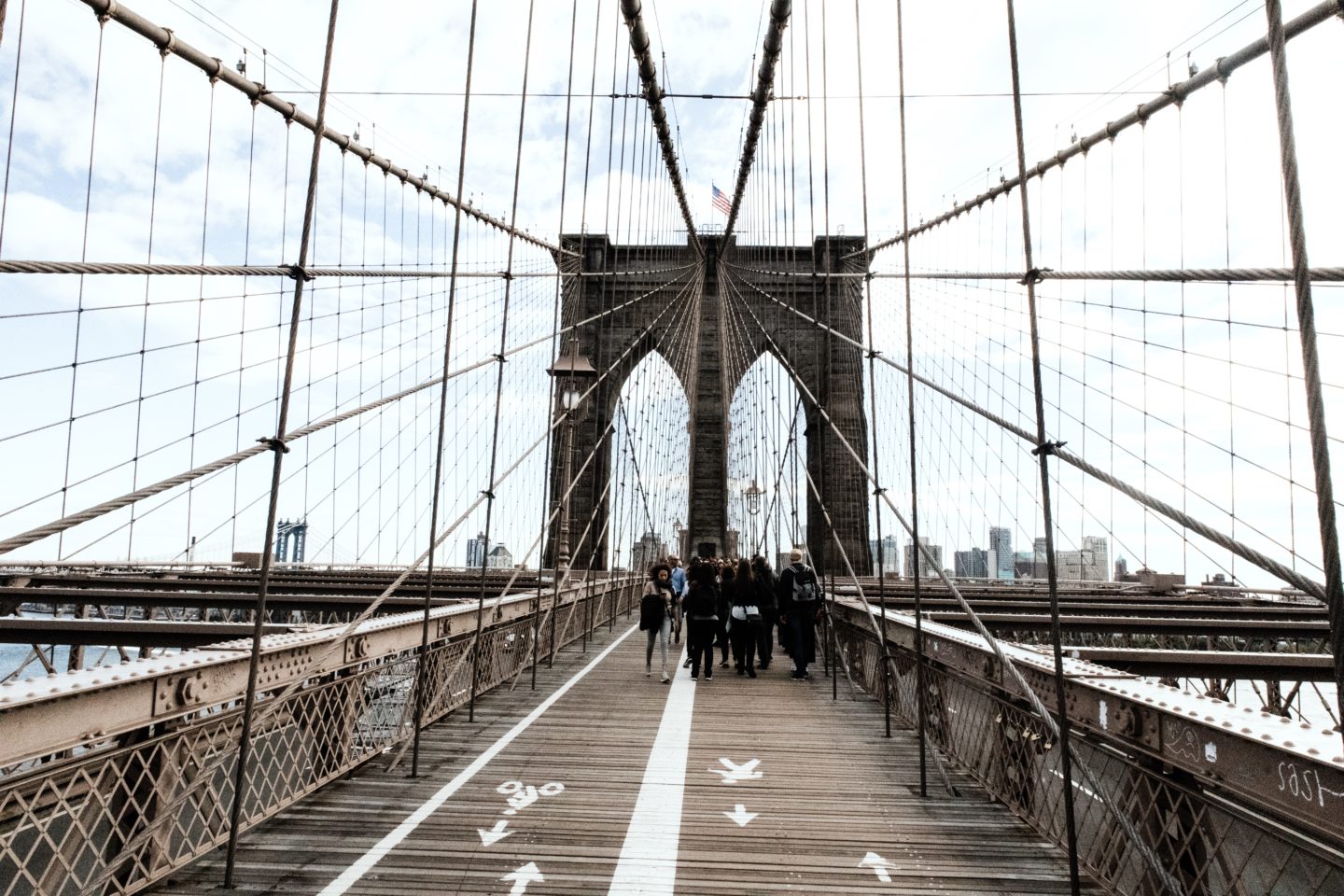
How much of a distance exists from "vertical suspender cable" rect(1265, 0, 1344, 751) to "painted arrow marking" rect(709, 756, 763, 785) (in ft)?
10.0

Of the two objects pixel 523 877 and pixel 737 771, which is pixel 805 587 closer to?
pixel 737 771

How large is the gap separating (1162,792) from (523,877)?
207cm

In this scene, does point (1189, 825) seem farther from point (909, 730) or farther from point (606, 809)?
point (909, 730)

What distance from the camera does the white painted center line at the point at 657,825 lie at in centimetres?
Answer: 288

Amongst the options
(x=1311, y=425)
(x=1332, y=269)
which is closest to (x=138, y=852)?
(x=1311, y=425)

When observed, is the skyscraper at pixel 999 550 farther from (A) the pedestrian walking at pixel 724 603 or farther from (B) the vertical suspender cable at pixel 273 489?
(B) the vertical suspender cable at pixel 273 489

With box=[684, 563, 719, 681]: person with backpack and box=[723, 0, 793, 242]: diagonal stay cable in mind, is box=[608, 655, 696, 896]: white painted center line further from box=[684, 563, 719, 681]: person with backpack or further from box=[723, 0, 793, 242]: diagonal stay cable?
box=[723, 0, 793, 242]: diagonal stay cable

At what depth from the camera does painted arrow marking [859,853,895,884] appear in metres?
2.96

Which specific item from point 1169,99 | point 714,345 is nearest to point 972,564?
point 714,345

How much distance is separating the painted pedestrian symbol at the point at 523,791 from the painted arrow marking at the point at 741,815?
0.84 metres

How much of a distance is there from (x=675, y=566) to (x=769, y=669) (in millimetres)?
3518

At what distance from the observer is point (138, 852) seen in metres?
2.63

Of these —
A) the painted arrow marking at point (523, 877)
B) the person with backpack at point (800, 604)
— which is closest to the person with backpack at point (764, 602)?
the person with backpack at point (800, 604)

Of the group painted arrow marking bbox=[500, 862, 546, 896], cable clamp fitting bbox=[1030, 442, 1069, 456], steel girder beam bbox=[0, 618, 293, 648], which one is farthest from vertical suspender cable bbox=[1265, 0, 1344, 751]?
steel girder beam bbox=[0, 618, 293, 648]
